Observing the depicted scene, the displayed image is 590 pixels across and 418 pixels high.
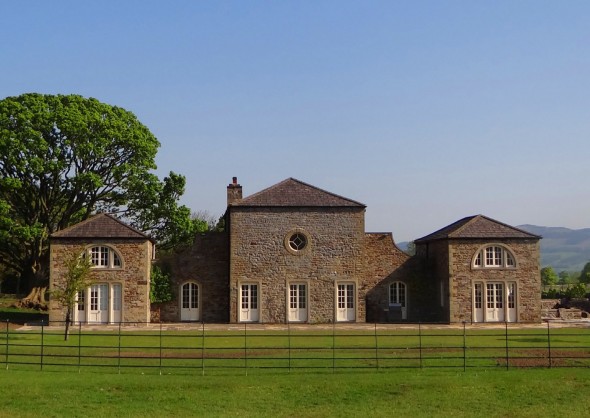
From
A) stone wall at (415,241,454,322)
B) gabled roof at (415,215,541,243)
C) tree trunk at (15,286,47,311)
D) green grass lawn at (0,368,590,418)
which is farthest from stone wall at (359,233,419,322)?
tree trunk at (15,286,47,311)

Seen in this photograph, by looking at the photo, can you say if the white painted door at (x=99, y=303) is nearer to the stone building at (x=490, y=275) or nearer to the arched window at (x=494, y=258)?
the stone building at (x=490, y=275)

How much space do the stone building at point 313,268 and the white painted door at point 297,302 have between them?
0.05 m

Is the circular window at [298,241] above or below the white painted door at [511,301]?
above

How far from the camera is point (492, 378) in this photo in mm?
20547

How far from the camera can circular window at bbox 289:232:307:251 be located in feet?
132

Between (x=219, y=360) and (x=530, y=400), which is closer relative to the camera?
(x=530, y=400)

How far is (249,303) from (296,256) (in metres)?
3.45

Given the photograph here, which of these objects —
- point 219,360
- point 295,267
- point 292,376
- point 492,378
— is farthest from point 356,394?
point 295,267

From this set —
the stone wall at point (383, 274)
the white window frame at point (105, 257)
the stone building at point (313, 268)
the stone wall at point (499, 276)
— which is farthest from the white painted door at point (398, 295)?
the white window frame at point (105, 257)

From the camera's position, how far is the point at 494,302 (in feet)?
131

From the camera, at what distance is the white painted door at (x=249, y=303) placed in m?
39.7

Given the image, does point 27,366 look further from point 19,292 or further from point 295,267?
point 19,292

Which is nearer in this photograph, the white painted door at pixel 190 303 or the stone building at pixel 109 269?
the stone building at pixel 109 269

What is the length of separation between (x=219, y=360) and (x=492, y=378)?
813 cm
